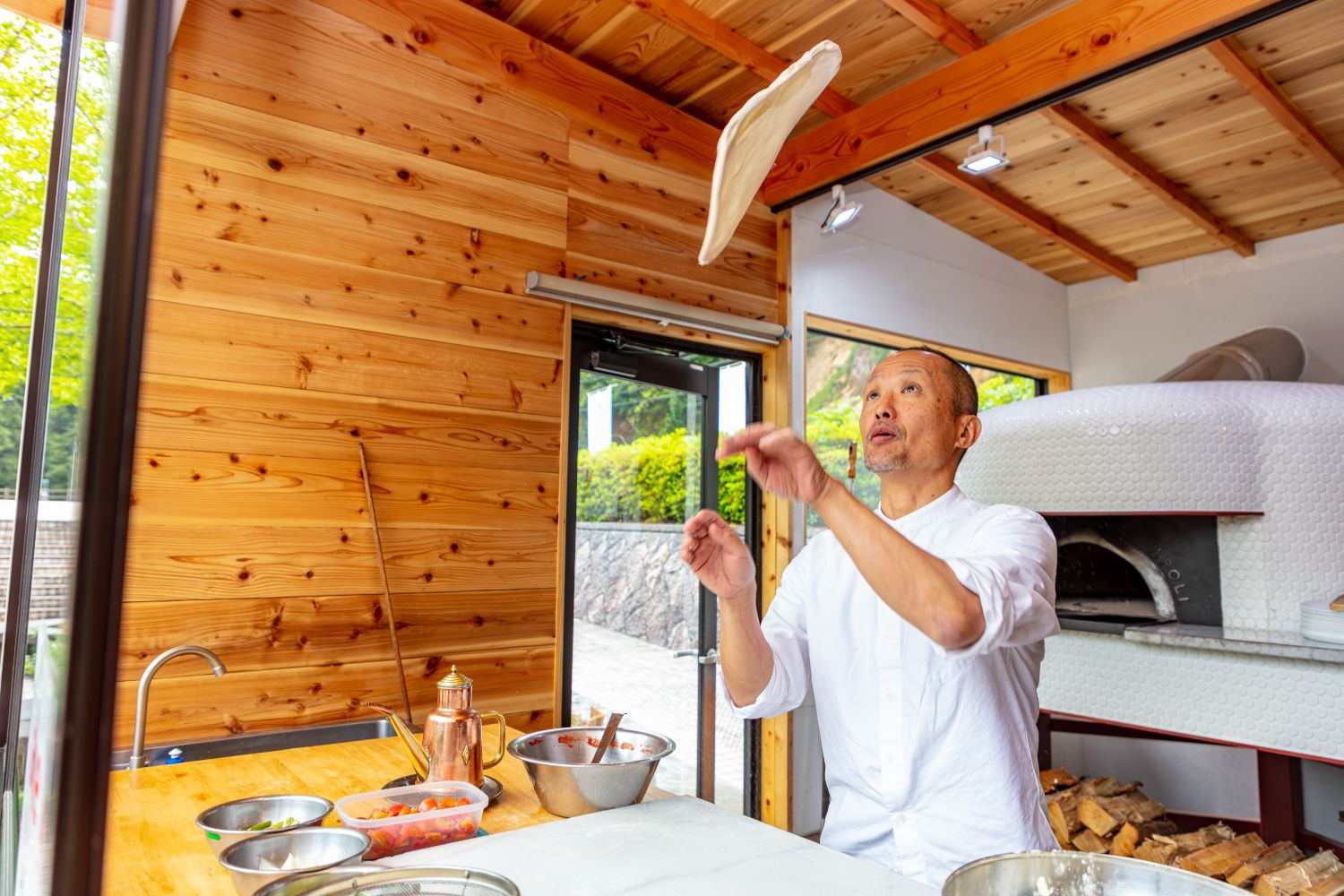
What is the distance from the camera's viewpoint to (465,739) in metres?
1.59

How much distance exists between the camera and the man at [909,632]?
1.33 meters

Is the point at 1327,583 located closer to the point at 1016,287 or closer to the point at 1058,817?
the point at 1058,817

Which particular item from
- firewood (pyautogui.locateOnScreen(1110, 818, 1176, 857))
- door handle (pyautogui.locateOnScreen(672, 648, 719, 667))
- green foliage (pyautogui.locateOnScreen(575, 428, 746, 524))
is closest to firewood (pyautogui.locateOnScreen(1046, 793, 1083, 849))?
firewood (pyautogui.locateOnScreen(1110, 818, 1176, 857))

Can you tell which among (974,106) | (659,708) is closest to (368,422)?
(659,708)

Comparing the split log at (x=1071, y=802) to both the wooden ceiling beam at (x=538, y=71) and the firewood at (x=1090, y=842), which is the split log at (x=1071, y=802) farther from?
the wooden ceiling beam at (x=538, y=71)

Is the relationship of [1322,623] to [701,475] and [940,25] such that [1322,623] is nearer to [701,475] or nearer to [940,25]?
[701,475]

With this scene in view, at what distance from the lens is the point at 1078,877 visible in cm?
88

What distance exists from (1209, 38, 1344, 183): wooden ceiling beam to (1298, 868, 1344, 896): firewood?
2.69m

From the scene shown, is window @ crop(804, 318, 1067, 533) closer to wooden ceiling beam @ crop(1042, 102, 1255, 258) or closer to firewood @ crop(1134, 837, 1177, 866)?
wooden ceiling beam @ crop(1042, 102, 1255, 258)

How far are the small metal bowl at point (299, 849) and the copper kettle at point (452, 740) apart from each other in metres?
0.32

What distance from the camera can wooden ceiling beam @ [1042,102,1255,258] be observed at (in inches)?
134

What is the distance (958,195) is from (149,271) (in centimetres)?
434

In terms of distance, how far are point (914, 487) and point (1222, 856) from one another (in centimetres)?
229

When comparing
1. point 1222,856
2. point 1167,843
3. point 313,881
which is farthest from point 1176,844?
point 313,881
